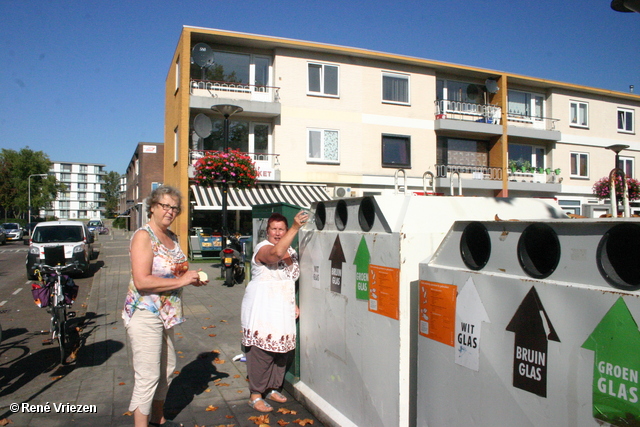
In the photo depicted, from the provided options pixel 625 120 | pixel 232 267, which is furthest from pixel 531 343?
pixel 625 120

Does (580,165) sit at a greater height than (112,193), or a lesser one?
lesser

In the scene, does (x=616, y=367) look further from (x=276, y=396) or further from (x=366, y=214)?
(x=276, y=396)

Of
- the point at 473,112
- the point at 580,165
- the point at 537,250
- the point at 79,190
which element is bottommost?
the point at 537,250

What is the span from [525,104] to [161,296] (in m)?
26.8

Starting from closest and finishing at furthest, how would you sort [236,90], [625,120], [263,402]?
[263,402] → [236,90] → [625,120]

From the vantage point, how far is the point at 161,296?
3.40 m

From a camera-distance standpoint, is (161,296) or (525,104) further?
(525,104)

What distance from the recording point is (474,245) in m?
2.40

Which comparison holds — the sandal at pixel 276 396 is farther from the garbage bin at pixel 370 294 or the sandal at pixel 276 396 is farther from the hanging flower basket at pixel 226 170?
the hanging flower basket at pixel 226 170

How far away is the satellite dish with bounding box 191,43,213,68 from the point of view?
62.3 feet

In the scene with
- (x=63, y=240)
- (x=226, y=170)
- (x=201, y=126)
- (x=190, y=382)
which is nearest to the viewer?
(x=190, y=382)

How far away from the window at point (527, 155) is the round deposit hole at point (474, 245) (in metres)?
24.6

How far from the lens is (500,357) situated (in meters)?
2.07

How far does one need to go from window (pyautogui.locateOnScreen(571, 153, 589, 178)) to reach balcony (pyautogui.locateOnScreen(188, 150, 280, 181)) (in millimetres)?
17354
